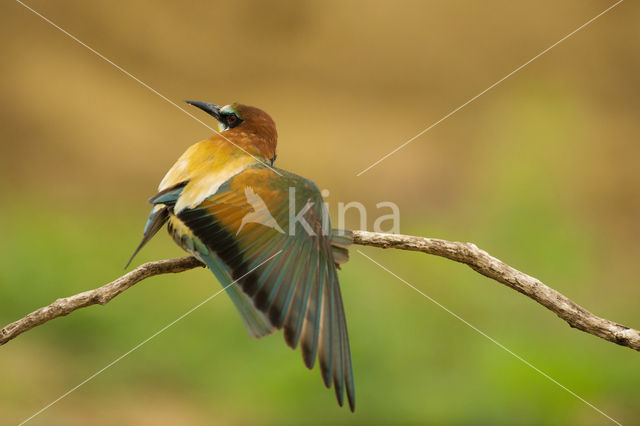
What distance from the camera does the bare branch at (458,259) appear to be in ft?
3.86

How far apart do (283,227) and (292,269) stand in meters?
0.10

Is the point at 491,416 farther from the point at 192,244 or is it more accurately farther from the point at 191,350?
the point at 192,244

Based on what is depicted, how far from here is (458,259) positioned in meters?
1.31

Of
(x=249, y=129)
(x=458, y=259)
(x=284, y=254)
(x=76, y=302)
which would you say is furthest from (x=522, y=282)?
(x=76, y=302)

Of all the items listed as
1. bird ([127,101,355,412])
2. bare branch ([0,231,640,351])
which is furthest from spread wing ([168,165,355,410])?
bare branch ([0,231,640,351])

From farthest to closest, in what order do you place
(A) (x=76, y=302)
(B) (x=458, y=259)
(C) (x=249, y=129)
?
1. (C) (x=249, y=129)
2. (B) (x=458, y=259)
3. (A) (x=76, y=302)

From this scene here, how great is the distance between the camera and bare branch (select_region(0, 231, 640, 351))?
118 centimetres

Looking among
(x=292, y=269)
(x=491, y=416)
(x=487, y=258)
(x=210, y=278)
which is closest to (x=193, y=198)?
(x=292, y=269)

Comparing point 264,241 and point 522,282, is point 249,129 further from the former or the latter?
point 522,282

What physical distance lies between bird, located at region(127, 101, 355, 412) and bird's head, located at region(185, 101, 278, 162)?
0.05 ft

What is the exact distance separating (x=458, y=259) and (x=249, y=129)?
516mm

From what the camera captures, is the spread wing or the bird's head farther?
the bird's head

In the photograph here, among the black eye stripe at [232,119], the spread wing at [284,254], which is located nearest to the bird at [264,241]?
the spread wing at [284,254]

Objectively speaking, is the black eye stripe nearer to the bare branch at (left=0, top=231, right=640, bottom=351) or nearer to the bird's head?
the bird's head
